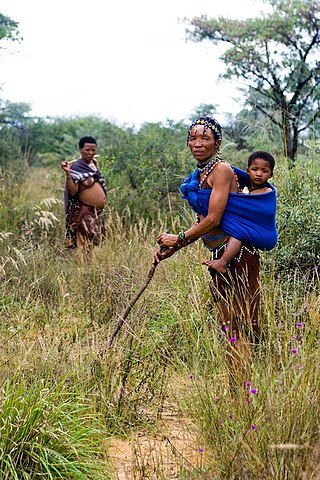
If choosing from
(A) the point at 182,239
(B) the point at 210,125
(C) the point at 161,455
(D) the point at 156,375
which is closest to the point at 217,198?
(A) the point at 182,239

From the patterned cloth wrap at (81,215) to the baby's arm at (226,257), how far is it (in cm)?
364

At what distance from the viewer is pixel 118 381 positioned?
13.3ft

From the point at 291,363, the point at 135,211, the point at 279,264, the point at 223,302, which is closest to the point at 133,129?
the point at 135,211

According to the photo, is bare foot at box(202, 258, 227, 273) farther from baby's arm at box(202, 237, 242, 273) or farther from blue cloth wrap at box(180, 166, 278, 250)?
blue cloth wrap at box(180, 166, 278, 250)

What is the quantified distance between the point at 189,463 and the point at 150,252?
3398 millimetres

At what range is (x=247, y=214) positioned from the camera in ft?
12.8

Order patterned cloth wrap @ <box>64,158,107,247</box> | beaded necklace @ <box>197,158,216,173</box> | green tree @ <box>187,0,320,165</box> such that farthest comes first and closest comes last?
green tree @ <box>187,0,320,165</box> < patterned cloth wrap @ <box>64,158,107,247</box> < beaded necklace @ <box>197,158,216,173</box>

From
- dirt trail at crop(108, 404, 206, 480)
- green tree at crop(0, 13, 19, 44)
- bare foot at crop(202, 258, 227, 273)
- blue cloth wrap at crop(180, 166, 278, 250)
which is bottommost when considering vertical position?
dirt trail at crop(108, 404, 206, 480)

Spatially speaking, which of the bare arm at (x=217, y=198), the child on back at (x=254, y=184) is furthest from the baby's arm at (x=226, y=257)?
the bare arm at (x=217, y=198)

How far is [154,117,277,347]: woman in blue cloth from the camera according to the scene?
383 cm

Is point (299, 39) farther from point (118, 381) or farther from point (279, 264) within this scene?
point (118, 381)

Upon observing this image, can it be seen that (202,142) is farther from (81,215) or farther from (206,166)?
(81,215)

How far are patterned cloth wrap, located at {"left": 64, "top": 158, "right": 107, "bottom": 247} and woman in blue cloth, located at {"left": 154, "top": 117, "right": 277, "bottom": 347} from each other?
351cm

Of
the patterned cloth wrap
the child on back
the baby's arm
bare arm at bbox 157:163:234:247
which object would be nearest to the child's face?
the child on back
